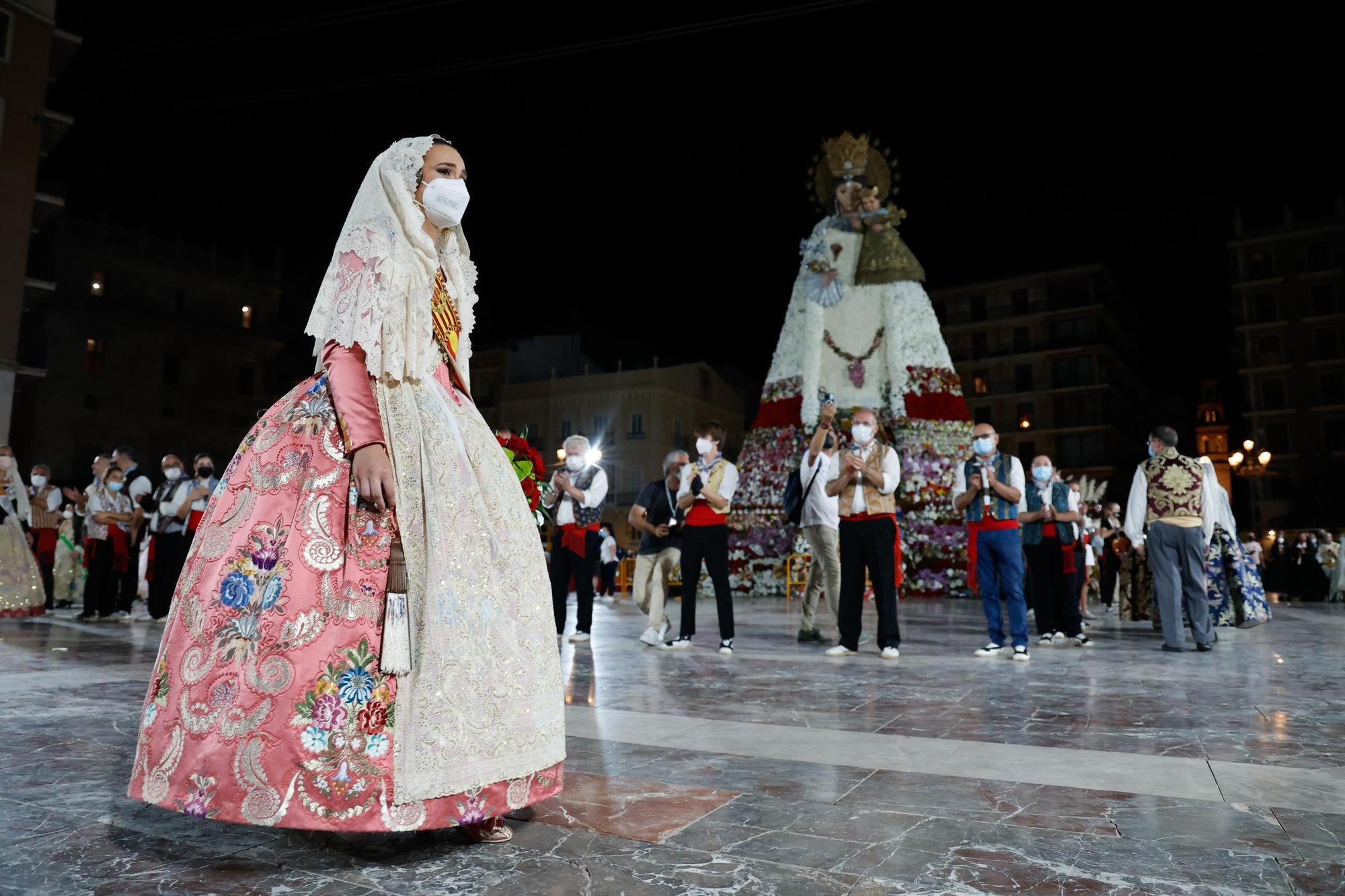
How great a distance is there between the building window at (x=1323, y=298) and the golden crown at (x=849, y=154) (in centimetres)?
4398

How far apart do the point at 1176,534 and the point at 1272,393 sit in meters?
49.9

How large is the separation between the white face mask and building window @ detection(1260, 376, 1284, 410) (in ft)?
185

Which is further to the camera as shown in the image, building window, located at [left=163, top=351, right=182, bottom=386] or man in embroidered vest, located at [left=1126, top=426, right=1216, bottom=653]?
building window, located at [left=163, top=351, right=182, bottom=386]

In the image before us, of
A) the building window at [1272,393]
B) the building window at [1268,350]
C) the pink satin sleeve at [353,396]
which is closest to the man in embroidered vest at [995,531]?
the pink satin sleeve at [353,396]

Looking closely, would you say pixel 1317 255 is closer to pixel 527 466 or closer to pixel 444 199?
pixel 527 466

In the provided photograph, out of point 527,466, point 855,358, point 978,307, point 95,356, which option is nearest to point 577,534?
point 527,466

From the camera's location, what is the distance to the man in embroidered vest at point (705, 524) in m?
7.97

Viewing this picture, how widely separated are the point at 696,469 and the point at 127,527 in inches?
273

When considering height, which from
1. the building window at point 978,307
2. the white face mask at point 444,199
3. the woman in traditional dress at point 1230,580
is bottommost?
the woman in traditional dress at point 1230,580

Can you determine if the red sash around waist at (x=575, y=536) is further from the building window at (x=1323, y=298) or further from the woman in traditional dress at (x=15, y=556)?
the building window at (x=1323, y=298)

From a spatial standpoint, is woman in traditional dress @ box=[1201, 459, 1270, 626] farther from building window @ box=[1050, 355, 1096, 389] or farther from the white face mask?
building window @ box=[1050, 355, 1096, 389]

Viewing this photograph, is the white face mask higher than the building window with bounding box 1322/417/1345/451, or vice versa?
the building window with bounding box 1322/417/1345/451

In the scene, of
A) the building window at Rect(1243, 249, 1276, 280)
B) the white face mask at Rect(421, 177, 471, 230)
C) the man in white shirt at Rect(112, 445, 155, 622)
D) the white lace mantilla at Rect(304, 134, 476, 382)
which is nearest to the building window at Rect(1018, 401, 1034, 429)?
the building window at Rect(1243, 249, 1276, 280)

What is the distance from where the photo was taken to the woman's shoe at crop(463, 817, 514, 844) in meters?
2.52
